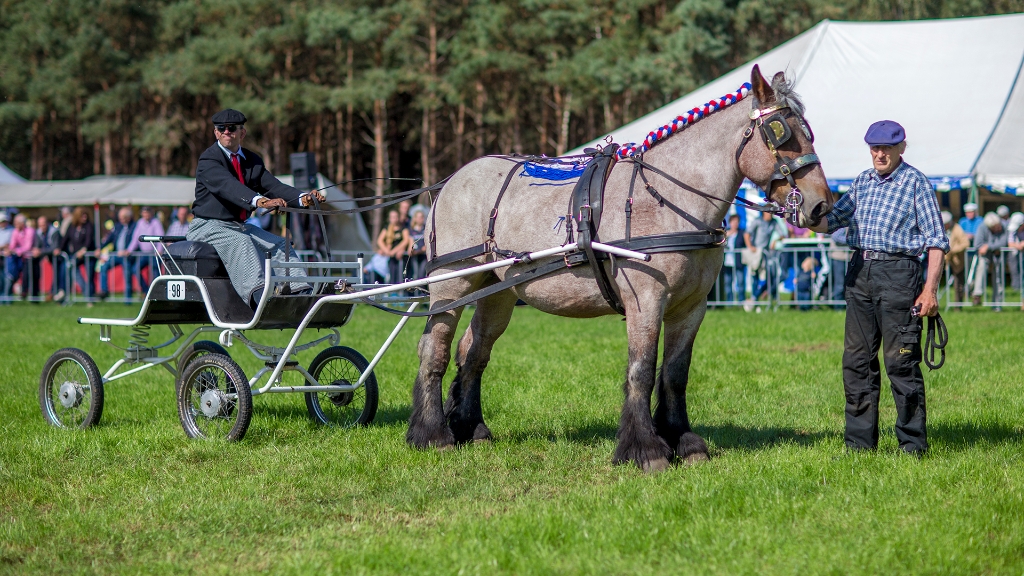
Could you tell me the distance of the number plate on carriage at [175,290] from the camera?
24.1ft

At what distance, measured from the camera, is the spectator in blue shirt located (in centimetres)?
1900

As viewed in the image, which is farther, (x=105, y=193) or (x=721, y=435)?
(x=105, y=193)

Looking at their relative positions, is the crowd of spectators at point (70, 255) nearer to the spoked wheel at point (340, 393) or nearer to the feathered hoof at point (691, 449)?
the spoked wheel at point (340, 393)

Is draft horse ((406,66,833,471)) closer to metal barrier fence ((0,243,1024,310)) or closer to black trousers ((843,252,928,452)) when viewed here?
black trousers ((843,252,928,452))

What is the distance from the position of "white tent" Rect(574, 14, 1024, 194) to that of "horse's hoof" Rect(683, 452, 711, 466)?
13.1 metres

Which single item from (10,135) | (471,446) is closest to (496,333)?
(471,446)

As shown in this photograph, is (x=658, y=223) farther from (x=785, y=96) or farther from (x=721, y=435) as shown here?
(x=721, y=435)

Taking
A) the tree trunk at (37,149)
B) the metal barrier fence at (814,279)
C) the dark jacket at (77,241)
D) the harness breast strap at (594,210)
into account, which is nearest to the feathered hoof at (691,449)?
the harness breast strap at (594,210)

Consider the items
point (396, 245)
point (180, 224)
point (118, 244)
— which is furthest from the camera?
point (118, 244)

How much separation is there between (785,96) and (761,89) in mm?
177

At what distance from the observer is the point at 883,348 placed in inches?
249

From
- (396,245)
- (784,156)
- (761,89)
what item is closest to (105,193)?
(396,245)

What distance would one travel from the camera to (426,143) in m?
40.4

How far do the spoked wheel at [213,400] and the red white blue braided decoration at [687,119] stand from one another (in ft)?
10.1
